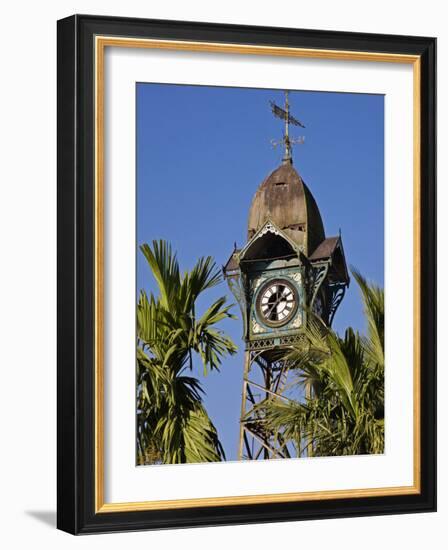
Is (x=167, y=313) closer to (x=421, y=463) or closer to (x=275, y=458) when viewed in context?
(x=275, y=458)

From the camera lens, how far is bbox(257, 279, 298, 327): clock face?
5.27 m

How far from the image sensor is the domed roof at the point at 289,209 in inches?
207

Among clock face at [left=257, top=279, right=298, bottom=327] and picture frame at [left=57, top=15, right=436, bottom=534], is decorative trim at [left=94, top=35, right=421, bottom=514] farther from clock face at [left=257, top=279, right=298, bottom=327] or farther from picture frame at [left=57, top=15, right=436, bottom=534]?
clock face at [left=257, top=279, right=298, bottom=327]

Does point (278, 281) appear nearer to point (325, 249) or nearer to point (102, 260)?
point (325, 249)

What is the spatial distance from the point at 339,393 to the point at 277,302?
1.46 ft

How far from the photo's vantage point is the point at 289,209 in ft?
17.4

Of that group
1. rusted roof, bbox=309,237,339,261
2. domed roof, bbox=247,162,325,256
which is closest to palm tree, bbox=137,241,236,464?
domed roof, bbox=247,162,325,256

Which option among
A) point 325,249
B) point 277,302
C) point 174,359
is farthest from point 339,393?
point 174,359

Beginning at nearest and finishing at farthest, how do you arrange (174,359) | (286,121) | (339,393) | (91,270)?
(91,270)
(174,359)
(286,121)
(339,393)

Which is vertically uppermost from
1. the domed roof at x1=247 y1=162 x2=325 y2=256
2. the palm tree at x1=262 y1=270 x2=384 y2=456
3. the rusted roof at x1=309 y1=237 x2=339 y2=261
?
the domed roof at x1=247 y1=162 x2=325 y2=256

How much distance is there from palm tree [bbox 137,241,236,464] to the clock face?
0.18m

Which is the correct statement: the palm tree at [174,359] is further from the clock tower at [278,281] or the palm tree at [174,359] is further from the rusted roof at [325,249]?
the rusted roof at [325,249]

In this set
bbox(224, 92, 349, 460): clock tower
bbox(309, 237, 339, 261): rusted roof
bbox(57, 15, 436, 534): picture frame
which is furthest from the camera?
bbox(309, 237, 339, 261): rusted roof

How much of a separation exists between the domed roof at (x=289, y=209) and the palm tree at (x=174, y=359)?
10.9 inches
